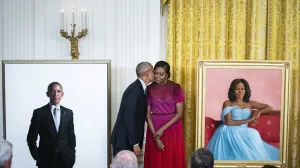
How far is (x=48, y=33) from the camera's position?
19.3ft

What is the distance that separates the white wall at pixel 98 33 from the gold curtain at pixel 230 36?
32 cm

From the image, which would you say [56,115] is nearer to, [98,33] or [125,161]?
[98,33]

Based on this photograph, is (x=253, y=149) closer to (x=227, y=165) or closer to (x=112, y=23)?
(x=227, y=165)

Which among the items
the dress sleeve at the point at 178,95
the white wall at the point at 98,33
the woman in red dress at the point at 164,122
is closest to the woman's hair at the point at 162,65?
the woman in red dress at the point at 164,122

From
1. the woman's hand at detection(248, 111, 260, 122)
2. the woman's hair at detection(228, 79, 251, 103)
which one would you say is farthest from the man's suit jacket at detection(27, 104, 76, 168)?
the woman's hand at detection(248, 111, 260, 122)

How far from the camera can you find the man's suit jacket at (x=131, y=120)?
4980mm

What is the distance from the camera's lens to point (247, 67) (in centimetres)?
526

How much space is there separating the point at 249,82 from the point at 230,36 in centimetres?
91

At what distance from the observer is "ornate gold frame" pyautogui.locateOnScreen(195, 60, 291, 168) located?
5.23m

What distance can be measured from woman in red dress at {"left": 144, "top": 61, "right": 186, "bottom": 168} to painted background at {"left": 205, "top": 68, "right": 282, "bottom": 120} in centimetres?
40

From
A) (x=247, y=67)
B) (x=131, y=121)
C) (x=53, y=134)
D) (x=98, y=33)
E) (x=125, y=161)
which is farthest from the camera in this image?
(x=98, y=33)

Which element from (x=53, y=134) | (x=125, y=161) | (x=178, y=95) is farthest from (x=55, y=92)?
(x=125, y=161)

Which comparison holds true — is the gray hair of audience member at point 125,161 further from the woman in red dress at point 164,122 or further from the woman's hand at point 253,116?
the woman's hand at point 253,116

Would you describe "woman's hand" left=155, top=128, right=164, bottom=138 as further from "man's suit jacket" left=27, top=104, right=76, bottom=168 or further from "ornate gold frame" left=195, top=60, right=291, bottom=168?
"man's suit jacket" left=27, top=104, right=76, bottom=168
